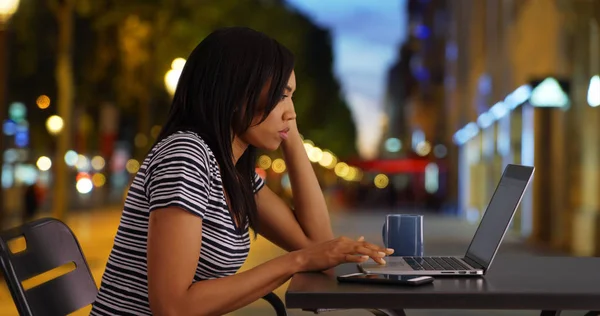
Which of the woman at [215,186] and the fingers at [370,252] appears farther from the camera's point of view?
the fingers at [370,252]

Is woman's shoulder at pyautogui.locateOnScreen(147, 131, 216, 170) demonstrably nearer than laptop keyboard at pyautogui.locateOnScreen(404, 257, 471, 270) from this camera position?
Yes

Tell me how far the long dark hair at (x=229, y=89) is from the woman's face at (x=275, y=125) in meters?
0.04

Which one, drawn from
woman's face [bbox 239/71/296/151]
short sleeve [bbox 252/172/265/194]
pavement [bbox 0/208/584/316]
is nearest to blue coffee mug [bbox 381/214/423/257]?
short sleeve [bbox 252/172/265/194]

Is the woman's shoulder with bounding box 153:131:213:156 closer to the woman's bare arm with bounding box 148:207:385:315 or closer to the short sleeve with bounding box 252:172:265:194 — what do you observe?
the woman's bare arm with bounding box 148:207:385:315

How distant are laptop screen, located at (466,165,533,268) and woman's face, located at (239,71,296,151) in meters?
0.74

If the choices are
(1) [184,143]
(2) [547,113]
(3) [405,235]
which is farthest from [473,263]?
(2) [547,113]

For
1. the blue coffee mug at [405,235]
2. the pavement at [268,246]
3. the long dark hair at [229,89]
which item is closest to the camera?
the long dark hair at [229,89]

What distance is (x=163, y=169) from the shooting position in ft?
11.1

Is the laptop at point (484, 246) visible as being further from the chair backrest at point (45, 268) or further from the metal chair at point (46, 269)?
the chair backrest at point (45, 268)

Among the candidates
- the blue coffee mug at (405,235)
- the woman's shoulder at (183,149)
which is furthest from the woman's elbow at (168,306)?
the blue coffee mug at (405,235)

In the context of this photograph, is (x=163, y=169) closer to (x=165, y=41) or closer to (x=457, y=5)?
(x=165, y=41)

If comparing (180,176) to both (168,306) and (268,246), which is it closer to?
(168,306)

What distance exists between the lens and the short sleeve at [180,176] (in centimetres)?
326

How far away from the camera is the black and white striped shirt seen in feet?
11.1
